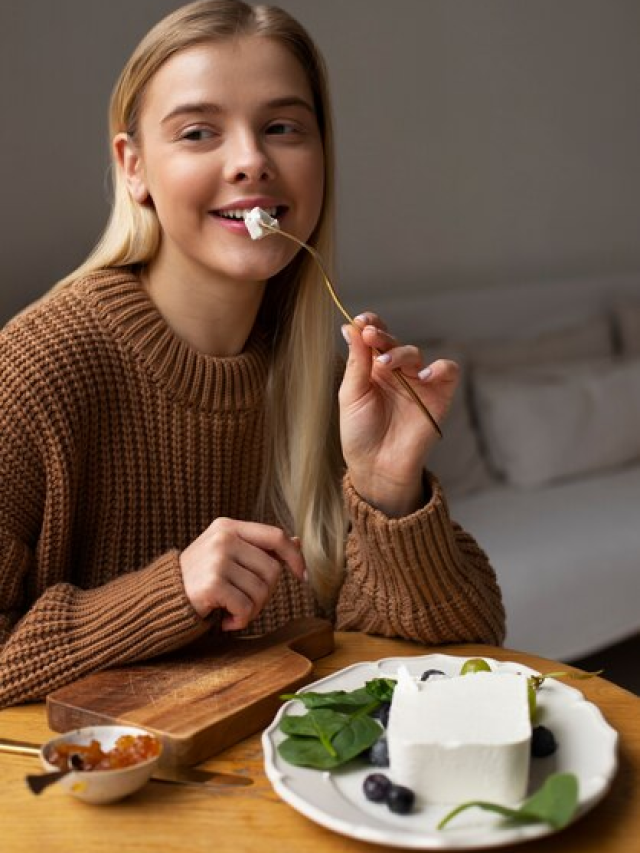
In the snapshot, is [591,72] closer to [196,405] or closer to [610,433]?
[610,433]

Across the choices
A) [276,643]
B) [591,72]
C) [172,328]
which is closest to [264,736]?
[276,643]

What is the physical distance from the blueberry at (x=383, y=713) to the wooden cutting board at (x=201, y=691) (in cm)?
11

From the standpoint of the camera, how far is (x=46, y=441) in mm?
1366

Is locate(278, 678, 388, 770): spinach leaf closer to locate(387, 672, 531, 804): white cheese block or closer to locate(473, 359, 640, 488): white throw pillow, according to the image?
locate(387, 672, 531, 804): white cheese block

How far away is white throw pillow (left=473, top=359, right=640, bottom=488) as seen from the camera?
10.6 ft

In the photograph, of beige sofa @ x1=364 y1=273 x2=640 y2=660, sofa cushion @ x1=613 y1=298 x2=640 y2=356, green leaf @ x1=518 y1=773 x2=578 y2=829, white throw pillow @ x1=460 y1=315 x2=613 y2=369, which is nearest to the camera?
green leaf @ x1=518 y1=773 x2=578 y2=829

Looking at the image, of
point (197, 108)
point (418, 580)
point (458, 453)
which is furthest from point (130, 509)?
point (458, 453)

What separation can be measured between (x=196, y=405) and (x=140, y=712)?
0.50m

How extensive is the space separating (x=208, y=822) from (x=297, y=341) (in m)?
0.78

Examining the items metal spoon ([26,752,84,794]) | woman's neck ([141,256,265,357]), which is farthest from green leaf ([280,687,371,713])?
woman's neck ([141,256,265,357])

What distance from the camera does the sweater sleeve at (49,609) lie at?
1.21 meters

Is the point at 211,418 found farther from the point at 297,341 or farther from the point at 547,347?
the point at 547,347

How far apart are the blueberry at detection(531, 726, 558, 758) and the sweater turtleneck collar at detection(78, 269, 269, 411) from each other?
658 millimetres

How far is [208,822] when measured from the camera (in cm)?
93
